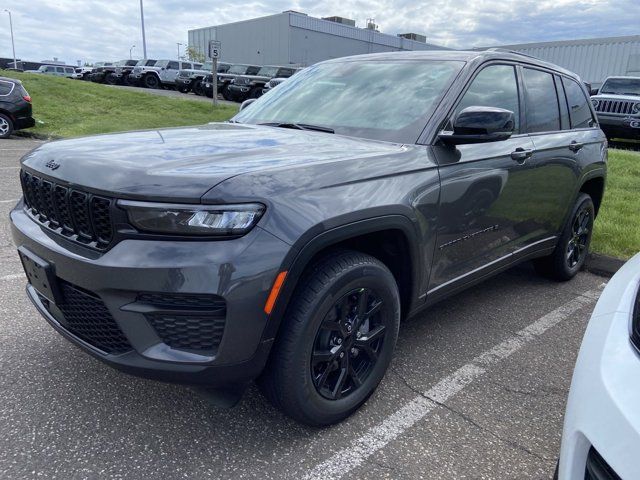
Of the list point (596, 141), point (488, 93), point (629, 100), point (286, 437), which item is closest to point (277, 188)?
point (286, 437)

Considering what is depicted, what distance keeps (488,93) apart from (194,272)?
231cm

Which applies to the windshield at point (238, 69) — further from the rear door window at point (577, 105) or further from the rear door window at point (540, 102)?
the rear door window at point (540, 102)

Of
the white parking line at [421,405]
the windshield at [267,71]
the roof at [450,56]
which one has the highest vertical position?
the windshield at [267,71]

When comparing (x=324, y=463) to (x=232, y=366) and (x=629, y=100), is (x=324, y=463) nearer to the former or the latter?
(x=232, y=366)

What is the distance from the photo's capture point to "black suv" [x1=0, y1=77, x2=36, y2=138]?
1247cm

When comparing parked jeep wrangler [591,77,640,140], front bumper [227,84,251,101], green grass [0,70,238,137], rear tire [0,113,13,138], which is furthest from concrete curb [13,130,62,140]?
parked jeep wrangler [591,77,640,140]

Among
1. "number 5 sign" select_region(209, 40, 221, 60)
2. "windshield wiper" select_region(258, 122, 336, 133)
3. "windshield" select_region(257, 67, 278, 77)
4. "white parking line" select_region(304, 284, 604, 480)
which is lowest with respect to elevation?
"white parking line" select_region(304, 284, 604, 480)

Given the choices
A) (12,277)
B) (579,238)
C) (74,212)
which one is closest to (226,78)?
(12,277)

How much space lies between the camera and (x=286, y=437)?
237cm

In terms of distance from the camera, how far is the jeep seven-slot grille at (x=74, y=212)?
79.7 inches

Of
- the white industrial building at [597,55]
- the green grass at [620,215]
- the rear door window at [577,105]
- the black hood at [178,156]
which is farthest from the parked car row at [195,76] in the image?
the black hood at [178,156]

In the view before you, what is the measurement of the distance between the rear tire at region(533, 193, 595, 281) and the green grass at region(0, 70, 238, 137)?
37.8 feet

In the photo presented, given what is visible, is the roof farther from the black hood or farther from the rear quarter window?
the rear quarter window

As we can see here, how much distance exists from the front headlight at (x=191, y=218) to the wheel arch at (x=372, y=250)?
0.76 ft
